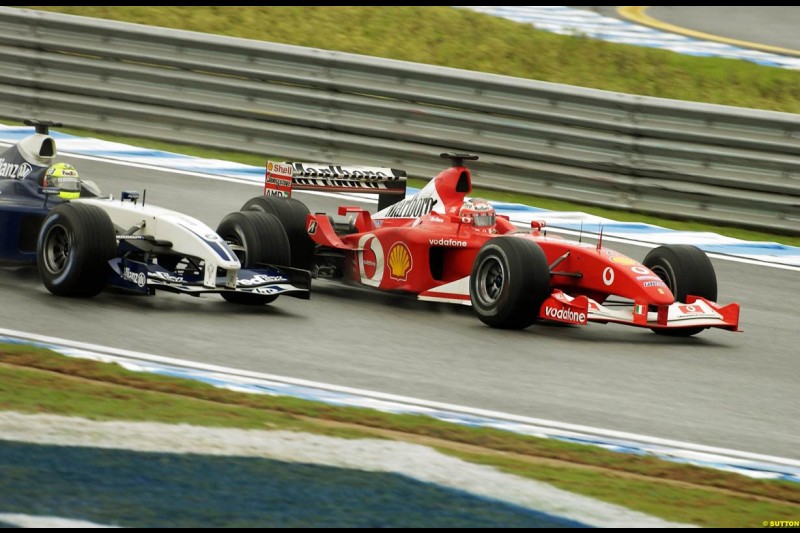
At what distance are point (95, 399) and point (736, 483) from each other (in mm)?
3244

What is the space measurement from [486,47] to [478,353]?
9.62 m

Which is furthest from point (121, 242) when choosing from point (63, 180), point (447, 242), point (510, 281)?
point (510, 281)

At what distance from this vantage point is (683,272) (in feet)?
33.6

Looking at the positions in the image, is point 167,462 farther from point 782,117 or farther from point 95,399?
point 782,117

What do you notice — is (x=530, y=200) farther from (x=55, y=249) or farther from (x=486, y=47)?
(x=55, y=249)

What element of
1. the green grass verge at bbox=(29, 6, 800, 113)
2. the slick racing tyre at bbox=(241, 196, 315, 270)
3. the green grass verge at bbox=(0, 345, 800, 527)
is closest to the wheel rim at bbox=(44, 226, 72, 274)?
the slick racing tyre at bbox=(241, 196, 315, 270)

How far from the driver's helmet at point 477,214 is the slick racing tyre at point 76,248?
2757 millimetres

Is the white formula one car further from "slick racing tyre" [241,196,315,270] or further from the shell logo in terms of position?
the shell logo

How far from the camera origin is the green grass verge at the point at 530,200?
13.9 metres

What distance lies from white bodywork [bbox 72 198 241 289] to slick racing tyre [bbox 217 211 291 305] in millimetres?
392

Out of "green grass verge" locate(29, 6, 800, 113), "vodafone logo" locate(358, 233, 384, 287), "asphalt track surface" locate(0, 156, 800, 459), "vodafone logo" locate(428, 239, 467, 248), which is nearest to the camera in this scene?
"asphalt track surface" locate(0, 156, 800, 459)

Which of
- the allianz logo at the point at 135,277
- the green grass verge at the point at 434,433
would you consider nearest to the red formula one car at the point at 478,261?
the allianz logo at the point at 135,277

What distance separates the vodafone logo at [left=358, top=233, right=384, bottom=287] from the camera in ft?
36.2

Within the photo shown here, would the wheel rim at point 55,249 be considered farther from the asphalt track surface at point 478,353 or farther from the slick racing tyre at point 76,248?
the asphalt track surface at point 478,353
